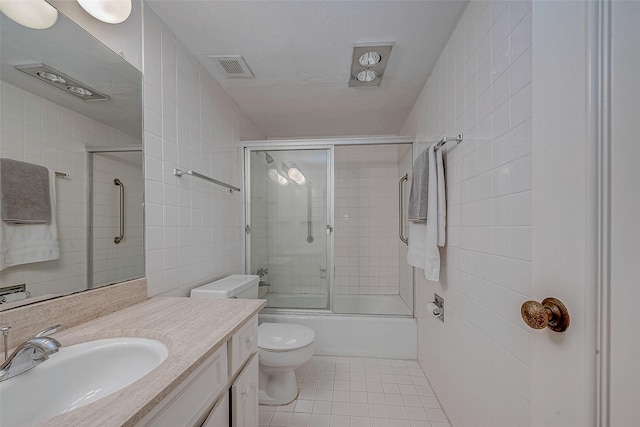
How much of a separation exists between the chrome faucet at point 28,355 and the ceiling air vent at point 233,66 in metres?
1.66

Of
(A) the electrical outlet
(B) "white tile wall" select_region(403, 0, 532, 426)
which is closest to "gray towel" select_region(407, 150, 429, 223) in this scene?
(B) "white tile wall" select_region(403, 0, 532, 426)

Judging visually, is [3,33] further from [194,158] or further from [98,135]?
[194,158]

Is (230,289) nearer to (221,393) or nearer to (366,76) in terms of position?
(221,393)

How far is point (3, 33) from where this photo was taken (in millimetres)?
768

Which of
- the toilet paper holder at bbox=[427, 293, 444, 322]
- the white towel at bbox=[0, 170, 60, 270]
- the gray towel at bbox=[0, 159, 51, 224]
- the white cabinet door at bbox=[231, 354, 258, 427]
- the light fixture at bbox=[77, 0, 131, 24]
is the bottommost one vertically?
the white cabinet door at bbox=[231, 354, 258, 427]

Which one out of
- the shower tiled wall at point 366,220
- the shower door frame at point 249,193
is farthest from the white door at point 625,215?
the shower tiled wall at point 366,220

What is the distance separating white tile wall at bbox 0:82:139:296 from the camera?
776 millimetres

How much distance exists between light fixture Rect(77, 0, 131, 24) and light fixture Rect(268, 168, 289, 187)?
1640mm

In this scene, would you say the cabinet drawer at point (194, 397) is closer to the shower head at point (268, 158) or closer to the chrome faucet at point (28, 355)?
the chrome faucet at point (28, 355)

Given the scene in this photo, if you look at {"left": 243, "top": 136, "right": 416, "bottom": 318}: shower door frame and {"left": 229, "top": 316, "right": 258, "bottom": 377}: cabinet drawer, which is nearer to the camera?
{"left": 229, "top": 316, "right": 258, "bottom": 377}: cabinet drawer

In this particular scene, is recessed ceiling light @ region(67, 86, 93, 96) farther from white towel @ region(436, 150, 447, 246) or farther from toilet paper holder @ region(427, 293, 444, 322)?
toilet paper holder @ region(427, 293, 444, 322)

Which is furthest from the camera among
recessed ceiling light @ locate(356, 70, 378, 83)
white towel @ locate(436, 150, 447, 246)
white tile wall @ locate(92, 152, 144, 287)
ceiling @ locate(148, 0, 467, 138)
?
recessed ceiling light @ locate(356, 70, 378, 83)

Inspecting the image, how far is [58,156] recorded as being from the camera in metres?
0.90

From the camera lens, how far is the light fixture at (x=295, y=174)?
2600 mm
